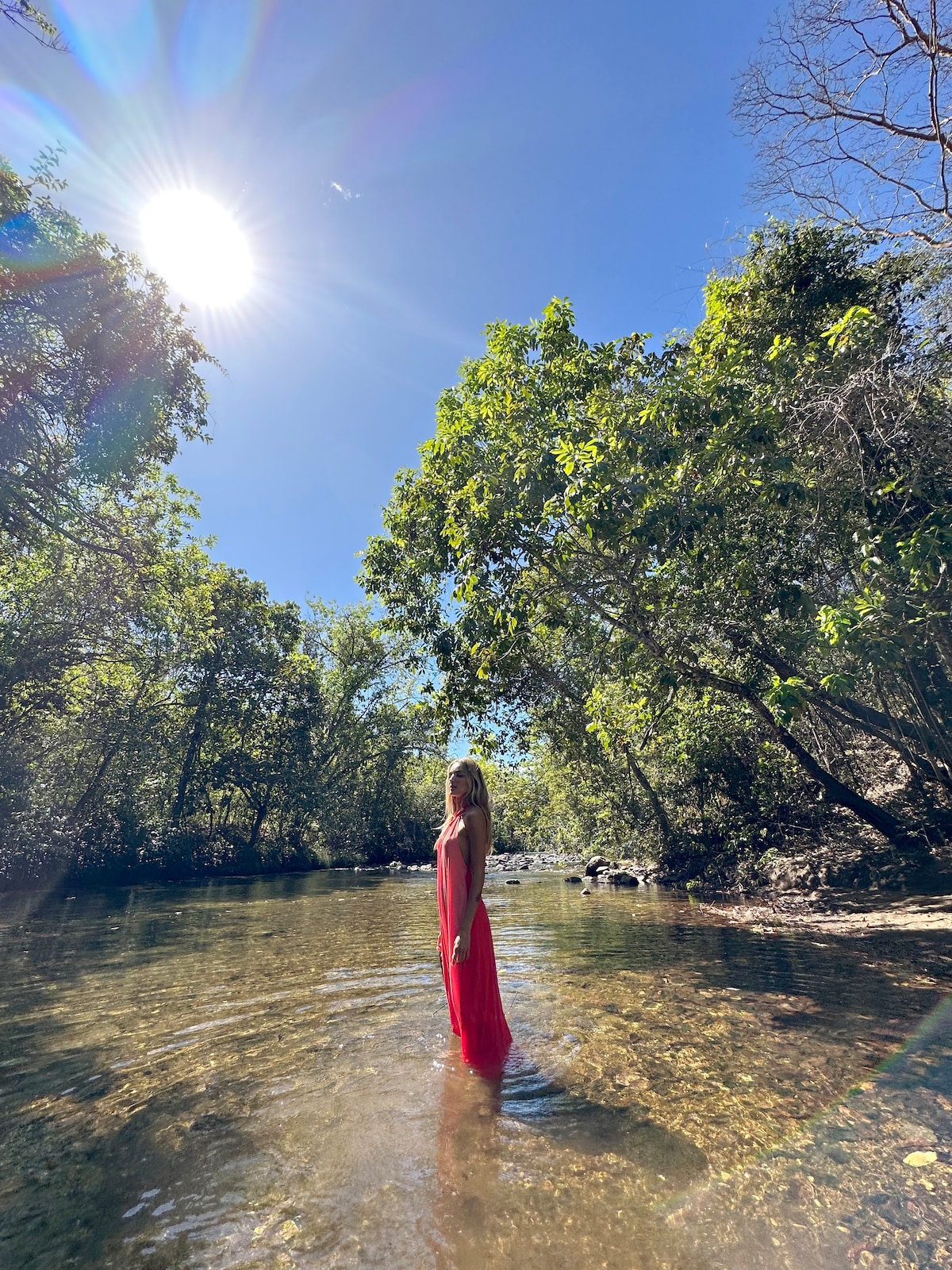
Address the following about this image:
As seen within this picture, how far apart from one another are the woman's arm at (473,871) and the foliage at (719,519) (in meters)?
4.21

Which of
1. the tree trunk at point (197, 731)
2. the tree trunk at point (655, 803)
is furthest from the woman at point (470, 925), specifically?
the tree trunk at point (197, 731)

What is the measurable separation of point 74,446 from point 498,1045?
13.1m

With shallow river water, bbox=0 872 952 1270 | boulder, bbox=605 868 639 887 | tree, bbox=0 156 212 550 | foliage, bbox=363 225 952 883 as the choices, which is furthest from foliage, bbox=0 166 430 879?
boulder, bbox=605 868 639 887

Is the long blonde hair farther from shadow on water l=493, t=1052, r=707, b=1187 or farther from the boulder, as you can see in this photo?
the boulder

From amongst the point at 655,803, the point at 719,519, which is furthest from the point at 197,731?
the point at 719,519

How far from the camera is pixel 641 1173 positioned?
2885 mm

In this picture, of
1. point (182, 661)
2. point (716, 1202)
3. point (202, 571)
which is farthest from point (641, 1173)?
point (182, 661)

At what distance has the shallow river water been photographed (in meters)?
2.46

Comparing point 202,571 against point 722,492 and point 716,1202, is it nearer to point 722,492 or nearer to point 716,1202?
point 722,492

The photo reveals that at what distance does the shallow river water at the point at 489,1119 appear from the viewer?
8.07 ft

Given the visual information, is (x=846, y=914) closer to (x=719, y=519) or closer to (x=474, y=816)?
(x=719, y=519)

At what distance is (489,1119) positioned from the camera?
136 inches

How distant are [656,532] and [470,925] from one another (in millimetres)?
5393

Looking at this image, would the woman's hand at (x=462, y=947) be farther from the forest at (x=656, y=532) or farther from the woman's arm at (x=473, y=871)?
the forest at (x=656, y=532)
